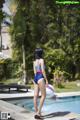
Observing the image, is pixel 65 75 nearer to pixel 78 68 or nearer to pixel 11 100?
pixel 78 68

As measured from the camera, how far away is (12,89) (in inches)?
915

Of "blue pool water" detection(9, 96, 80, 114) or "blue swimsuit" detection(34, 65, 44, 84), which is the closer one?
"blue swimsuit" detection(34, 65, 44, 84)

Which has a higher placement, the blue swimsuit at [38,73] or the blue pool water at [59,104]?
the blue swimsuit at [38,73]

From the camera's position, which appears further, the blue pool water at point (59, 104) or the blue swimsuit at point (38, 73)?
the blue pool water at point (59, 104)

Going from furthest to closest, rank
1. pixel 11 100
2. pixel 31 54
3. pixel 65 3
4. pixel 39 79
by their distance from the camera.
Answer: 1. pixel 31 54
2. pixel 65 3
3. pixel 11 100
4. pixel 39 79

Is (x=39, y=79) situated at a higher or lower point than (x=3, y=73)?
higher

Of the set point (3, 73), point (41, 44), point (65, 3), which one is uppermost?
point (65, 3)

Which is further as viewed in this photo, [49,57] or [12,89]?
[49,57]

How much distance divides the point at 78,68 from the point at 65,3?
4.98 metres

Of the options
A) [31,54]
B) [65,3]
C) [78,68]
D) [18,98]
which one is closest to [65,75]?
[78,68]

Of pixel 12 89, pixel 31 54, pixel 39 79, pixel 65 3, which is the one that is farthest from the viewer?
pixel 31 54

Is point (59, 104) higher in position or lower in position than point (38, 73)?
lower

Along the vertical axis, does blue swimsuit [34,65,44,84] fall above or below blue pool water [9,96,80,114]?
above

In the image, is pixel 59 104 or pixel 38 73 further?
pixel 59 104
